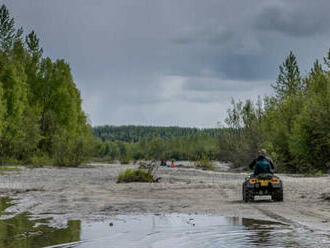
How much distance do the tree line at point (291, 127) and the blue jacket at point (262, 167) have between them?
2435cm

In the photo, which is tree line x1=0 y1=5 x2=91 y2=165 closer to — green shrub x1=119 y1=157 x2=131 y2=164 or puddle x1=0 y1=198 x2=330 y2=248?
green shrub x1=119 y1=157 x2=131 y2=164

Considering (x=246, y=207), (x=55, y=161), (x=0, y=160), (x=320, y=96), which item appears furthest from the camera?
(x=55, y=161)

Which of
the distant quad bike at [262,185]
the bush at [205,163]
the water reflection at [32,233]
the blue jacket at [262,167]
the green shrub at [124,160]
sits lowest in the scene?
the water reflection at [32,233]

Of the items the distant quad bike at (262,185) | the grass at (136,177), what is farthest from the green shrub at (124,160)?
the distant quad bike at (262,185)

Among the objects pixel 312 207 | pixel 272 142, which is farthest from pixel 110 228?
pixel 272 142

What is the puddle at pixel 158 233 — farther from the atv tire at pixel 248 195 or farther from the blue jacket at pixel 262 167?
the blue jacket at pixel 262 167

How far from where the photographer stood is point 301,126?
43531 mm

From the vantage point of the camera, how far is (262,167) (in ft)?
57.1

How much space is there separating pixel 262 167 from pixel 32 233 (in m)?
9.14

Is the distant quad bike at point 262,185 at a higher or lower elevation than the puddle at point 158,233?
higher

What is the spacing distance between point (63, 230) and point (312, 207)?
8255 millimetres

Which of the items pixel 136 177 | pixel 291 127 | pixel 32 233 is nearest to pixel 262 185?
pixel 32 233

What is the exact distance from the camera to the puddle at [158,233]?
363 inches

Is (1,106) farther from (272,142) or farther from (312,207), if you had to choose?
(312,207)
